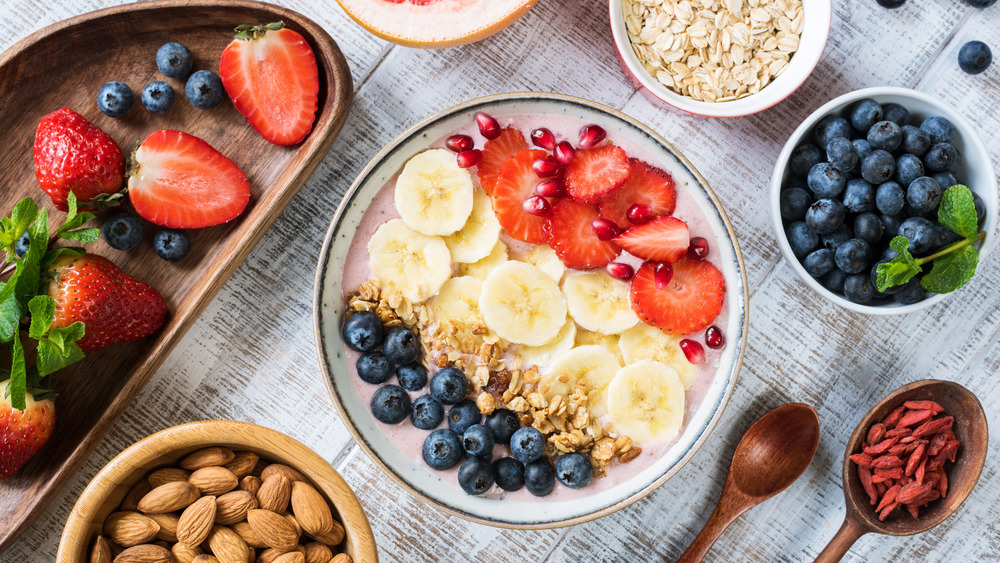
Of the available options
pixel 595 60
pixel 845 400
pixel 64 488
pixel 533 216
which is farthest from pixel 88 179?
pixel 845 400

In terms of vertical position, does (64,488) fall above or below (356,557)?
below

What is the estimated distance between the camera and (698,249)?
4.21ft

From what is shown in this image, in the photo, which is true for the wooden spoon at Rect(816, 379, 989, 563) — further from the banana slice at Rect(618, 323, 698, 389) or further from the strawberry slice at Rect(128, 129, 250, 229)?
the strawberry slice at Rect(128, 129, 250, 229)

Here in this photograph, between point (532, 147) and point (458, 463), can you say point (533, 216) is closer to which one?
point (532, 147)

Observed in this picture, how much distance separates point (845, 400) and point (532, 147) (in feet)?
2.85

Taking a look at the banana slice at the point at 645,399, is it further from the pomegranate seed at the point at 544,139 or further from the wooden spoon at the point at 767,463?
the pomegranate seed at the point at 544,139

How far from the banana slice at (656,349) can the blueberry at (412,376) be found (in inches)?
15.4

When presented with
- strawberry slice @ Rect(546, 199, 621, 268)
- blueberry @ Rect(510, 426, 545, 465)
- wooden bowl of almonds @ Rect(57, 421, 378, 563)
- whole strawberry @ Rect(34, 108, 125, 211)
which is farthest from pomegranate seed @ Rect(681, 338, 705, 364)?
whole strawberry @ Rect(34, 108, 125, 211)

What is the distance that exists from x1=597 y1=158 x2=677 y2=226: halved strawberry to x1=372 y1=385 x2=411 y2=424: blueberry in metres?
0.52

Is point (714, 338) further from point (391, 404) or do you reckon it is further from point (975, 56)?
point (975, 56)

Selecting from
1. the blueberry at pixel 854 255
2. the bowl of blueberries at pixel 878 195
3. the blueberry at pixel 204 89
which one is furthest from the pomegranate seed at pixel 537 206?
the blueberry at pixel 204 89

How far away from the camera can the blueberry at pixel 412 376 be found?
1286 mm

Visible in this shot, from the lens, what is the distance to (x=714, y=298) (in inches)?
51.1

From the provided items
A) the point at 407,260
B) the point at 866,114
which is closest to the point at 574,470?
the point at 407,260
